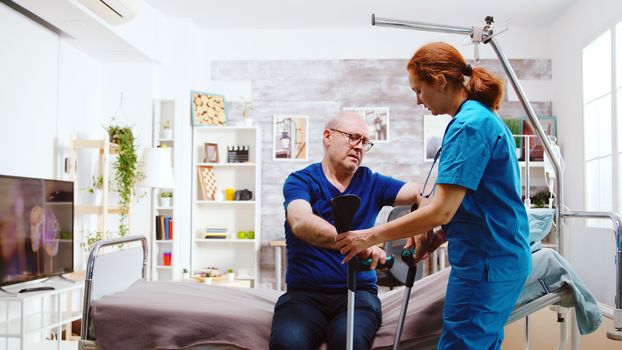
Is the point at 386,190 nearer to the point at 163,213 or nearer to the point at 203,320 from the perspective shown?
the point at 203,320

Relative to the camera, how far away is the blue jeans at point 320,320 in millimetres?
1941

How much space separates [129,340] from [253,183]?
4049 mm

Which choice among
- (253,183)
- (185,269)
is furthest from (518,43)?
(185,269)

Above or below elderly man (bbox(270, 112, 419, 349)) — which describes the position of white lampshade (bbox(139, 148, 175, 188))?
above

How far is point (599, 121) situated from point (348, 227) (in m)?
4.05

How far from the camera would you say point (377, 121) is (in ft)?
20.3

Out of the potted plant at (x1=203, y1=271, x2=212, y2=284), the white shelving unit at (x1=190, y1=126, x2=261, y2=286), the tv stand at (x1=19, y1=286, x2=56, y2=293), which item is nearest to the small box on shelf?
the white shelving unit at (x1=190, y1=126, x2=261, y2=286)

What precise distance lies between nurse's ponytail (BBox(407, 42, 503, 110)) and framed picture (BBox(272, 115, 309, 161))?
4463mm

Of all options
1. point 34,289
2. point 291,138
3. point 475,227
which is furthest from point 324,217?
point 291,138

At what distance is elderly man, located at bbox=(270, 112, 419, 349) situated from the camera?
199 centimetres

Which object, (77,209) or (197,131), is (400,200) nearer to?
(77,209)

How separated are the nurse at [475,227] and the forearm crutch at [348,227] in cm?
3

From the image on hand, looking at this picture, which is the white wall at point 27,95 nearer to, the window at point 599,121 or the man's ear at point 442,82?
the man's ear at point 442,82

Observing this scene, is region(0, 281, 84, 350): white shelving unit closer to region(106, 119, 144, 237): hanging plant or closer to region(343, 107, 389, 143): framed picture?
region(106, 119, 144, 237): hanging plant
